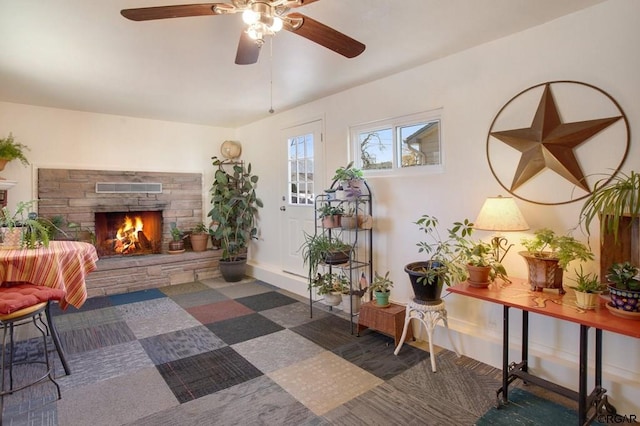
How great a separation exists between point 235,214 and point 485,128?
3.60 meters

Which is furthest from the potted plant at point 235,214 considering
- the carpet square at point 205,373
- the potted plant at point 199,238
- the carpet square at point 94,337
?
the carpet square at point 205,373

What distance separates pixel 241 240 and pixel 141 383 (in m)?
2.88

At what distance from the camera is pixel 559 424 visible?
1.83 m

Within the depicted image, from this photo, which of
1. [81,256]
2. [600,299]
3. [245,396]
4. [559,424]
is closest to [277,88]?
Result: [81,256]

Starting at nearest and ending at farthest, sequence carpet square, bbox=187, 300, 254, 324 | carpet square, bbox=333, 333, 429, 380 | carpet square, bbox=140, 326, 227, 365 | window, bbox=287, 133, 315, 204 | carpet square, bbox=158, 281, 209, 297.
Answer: carpet square, bbox=333, 333, 429, 380, carpet square, bbox=140, 326, 227, 365, carpet square, bbox=187, 300, 254, 324, window, bbox=287, 133, 315, 204, carpet square, bbox=158, 281, 209, 297

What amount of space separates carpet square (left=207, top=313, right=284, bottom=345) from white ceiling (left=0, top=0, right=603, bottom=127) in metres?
2.31

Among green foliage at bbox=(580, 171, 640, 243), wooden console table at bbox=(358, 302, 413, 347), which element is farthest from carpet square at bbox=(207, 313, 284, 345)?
green foliage at bbox=(580, 171, 640, 243)

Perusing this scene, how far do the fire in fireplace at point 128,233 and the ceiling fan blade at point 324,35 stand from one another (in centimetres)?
415

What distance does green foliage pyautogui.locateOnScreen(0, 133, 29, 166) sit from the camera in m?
3.77

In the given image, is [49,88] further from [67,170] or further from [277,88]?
[277,88]

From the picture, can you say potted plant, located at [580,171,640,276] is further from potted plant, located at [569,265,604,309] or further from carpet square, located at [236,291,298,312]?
carpet square, located at [236,291,298,312]

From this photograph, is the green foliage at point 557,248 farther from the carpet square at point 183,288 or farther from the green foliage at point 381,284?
the carpet square at point 183,288

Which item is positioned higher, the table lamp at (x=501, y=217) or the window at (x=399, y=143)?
the window at (x=399, y=143)

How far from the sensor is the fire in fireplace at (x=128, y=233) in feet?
15.7
